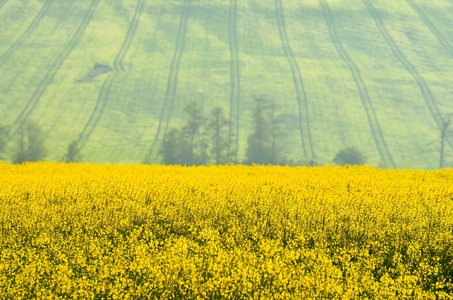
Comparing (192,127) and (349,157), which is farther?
(192,127)

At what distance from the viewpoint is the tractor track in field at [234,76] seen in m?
76.0

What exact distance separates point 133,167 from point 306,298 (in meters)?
11.8

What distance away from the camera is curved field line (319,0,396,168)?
70125mm

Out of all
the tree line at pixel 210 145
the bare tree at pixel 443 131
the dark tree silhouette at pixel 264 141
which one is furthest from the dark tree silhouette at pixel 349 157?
the bare tree at pixel 443 131

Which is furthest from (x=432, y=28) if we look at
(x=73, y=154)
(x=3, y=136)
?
(x=3, y=136)

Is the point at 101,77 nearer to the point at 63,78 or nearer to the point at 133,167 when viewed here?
the point at 63,78

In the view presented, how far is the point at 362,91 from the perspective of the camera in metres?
84.4

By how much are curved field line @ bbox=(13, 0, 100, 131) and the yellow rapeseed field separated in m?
64.8

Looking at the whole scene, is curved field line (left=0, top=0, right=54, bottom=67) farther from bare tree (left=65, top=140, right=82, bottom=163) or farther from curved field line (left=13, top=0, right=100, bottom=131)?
bare tree (left=65, top=140, right=82, bottom=163)

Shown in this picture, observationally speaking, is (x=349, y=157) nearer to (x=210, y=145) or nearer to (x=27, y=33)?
(x=210, y=145)

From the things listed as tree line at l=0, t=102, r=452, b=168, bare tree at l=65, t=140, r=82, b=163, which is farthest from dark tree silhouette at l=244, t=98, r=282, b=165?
bare tree at l=65, t=140, r=82, b=163

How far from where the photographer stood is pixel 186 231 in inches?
340

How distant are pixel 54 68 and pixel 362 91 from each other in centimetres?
5326

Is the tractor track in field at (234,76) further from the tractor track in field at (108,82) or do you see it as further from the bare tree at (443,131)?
the bare tree at (443,131)
